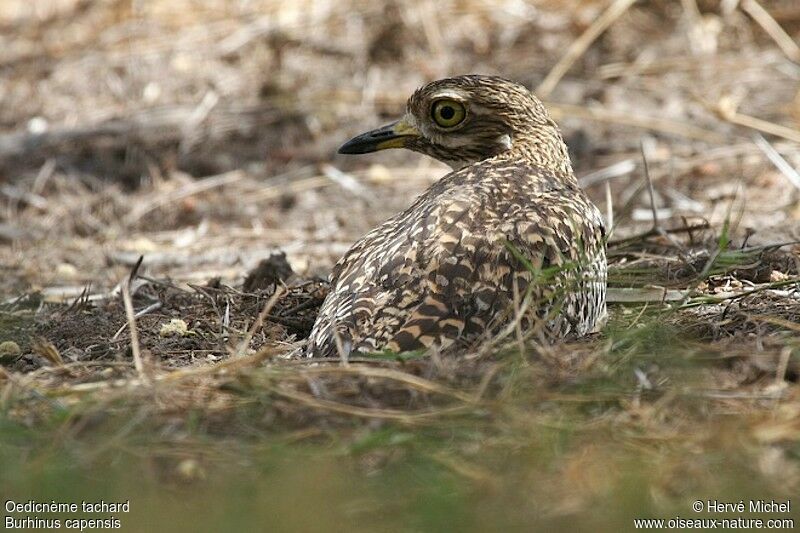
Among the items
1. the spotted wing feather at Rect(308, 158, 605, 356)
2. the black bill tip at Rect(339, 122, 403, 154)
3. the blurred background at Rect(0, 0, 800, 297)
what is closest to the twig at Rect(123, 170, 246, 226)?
the blurred background at Rect(0, 0, 800, 297)

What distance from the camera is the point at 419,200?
573 cm

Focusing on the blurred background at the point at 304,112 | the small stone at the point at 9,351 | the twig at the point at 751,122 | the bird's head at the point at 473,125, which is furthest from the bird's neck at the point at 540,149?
the twig at the point at 751,122

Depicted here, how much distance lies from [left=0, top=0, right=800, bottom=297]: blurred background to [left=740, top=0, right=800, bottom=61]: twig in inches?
1.0

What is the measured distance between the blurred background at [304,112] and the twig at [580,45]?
0.03 meters

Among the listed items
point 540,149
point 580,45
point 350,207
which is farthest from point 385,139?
point 580,45

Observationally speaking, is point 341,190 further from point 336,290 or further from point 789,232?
point 336,290

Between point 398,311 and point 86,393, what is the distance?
1162 mm

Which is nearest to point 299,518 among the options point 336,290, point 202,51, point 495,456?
point 495,456

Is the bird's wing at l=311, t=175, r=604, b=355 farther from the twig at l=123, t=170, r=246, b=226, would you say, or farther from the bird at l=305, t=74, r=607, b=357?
the twig at l=123, t=170, r=246, b=226

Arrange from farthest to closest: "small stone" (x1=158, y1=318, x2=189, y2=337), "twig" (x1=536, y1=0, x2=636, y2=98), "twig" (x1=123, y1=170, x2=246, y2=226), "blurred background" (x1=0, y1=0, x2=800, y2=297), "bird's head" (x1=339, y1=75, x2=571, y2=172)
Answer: "twig" (x1=536, y1=0, x2=636, y2=98), "twig" (x1=123, y1=170, x2=246, y2=226), "blurred background" (x1=0, y1=0, x2=800, y2=297), "bird's head" (x1=339, y1=75, x2=571, y2=172), "small stone" (x1=158, y1=318, x2=189, y2=337)

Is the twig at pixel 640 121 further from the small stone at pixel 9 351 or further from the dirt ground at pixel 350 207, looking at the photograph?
the small stone at pixel 9 351

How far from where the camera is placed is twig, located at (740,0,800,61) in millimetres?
10695

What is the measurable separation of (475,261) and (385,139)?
1577 mm

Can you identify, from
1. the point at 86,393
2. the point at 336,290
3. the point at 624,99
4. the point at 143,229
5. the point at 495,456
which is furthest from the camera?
the point at 624,99
